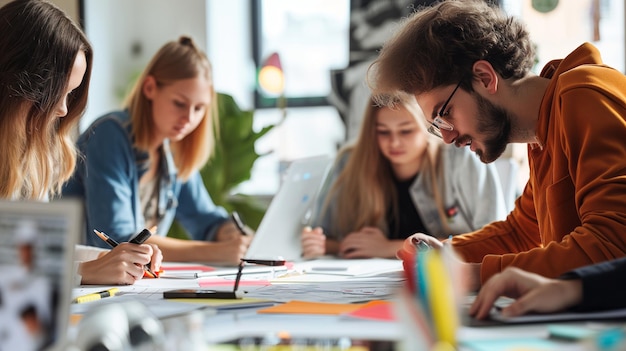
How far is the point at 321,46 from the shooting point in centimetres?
439

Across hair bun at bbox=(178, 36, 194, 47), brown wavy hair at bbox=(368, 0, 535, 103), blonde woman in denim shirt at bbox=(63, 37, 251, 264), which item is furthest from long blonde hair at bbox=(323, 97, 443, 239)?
brown wavy hair at bbox=(368, 0, 535, 103)

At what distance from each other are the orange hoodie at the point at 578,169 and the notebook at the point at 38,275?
75 cm

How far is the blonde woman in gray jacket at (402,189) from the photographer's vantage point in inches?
95.2

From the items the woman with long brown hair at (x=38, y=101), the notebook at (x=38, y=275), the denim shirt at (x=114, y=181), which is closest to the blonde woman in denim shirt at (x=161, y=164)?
the denim shirt at (x=114, y=181)

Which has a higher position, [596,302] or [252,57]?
[252,57]

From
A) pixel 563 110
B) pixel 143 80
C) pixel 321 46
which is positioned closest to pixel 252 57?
pixel 321 46

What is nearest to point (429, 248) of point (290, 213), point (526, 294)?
point (526, 294)

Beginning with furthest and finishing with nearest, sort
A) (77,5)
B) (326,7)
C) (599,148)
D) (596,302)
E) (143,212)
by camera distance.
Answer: (326,7) → (77,5) → (143,212) → (599,148) → (596,302)

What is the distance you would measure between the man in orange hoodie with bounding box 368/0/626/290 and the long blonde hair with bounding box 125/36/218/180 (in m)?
0.87

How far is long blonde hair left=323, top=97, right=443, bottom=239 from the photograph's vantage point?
8.16ft

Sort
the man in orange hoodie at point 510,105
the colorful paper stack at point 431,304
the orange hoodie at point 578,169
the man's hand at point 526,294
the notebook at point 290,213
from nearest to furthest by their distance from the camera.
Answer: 1. the colorful paper stack at point 431,304
2. the man's hand at point 526,294
3. the orange hoodie at point 578,169
4. the man in orange hoodie at point 510,105
5. the notebook at point 290,213

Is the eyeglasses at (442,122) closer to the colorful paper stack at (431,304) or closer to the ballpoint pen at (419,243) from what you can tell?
the ballpoint pen at (419,243)

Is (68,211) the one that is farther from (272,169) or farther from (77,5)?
(272,169)

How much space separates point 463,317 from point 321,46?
11.3 feet
